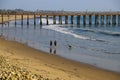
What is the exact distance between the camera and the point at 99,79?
14.1 m

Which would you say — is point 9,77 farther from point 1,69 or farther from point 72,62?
point 72,62

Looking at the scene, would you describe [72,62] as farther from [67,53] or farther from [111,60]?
[67,53]

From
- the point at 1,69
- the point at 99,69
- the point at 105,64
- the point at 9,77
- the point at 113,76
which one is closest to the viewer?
the point at 9,77

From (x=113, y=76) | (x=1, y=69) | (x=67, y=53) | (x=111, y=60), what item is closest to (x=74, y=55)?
(x=67, y=53)

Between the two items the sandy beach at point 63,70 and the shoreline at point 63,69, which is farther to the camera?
the shoreline at point 63,69

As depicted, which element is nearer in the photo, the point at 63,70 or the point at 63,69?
the point at 63,70

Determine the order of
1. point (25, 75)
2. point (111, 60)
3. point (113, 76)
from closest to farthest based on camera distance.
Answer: point (25, 75), point (113, 76), point (111, 60)

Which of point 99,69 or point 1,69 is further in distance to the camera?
point 99,69

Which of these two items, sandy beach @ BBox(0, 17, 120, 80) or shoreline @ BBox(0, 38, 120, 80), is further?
shoreline @ BBox(0, 38, 120, 80)

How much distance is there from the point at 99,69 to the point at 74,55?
5471 mm

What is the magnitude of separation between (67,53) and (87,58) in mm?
2769

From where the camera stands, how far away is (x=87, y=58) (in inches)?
820

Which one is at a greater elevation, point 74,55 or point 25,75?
point 25,75

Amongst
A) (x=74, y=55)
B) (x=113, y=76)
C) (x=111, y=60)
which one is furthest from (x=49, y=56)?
A: (x=113, y=76)
